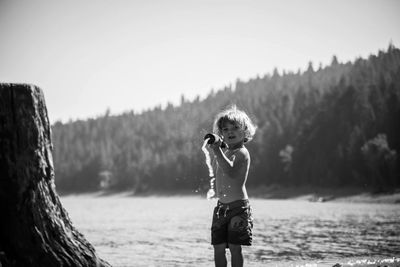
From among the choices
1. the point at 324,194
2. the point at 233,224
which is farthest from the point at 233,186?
the point at 324,194

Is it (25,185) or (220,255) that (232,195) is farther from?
(25,185)

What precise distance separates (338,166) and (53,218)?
260ft

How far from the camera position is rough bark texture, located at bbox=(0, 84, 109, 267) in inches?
174

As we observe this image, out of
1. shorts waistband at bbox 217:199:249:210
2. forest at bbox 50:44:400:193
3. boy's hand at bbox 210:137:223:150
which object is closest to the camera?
boy's hand at bbox 210:137:223:150

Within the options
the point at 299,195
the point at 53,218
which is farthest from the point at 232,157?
the point at 299,195

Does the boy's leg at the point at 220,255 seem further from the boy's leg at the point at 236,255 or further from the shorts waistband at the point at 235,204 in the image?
the shorts waistband at the point at 235,204

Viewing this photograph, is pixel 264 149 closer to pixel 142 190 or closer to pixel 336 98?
pixel 336 98

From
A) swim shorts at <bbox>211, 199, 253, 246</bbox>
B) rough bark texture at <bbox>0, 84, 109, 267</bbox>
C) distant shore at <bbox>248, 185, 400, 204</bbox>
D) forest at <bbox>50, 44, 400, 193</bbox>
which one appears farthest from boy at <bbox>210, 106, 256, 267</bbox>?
distant shore at <bbox>248, 185, 400, 204</bbox>

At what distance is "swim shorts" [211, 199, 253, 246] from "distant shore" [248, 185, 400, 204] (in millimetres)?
55725

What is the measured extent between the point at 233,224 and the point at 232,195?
347mm

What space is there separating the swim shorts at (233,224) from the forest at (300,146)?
29666 millimetres

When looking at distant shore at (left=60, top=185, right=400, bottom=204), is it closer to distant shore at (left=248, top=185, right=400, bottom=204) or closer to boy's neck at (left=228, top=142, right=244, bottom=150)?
distant shore at (left=248, top=185, right=400, bottom=204)

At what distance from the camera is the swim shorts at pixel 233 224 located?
5289mm

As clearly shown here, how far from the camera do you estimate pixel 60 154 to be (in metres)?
192
